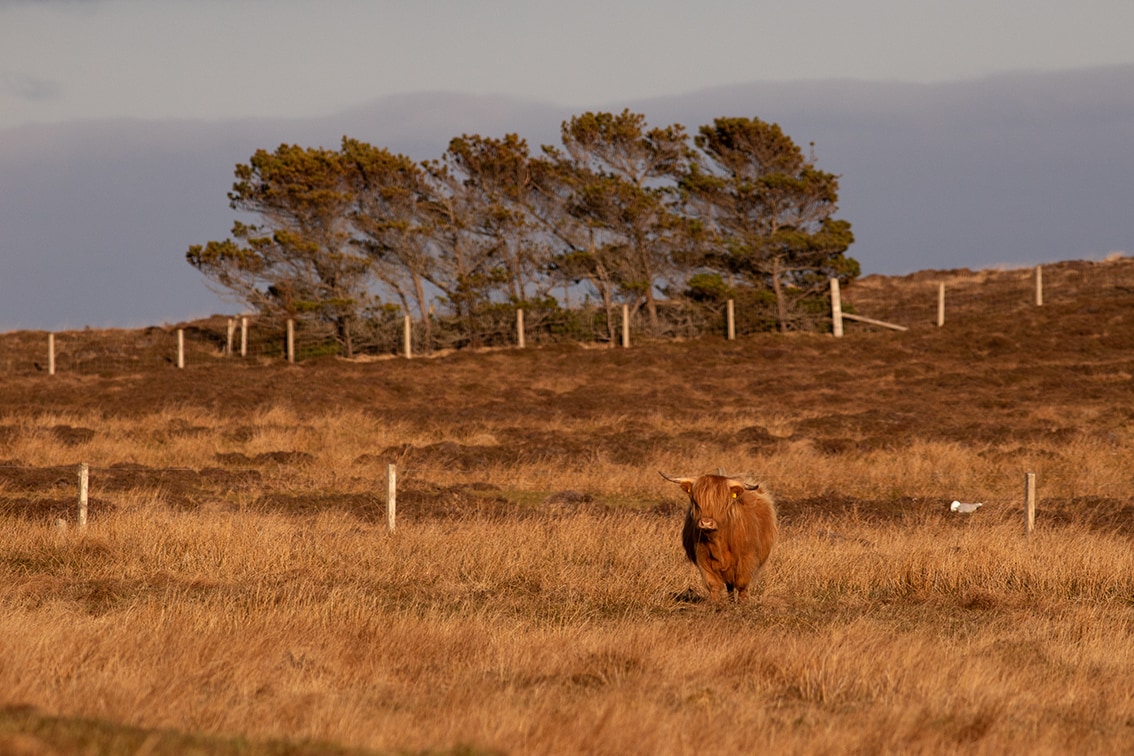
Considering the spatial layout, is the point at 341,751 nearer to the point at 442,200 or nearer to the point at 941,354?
the point at 941,354

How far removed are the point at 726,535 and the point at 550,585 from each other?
1828 millimetres

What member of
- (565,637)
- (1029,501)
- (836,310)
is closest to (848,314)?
(836,310)

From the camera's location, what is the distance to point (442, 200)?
49.6 meters

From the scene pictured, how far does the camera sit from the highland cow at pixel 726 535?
10953 mm

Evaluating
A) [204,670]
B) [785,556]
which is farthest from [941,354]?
[204,670]

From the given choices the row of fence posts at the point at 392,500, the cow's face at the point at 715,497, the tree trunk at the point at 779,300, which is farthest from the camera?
the tree trunk at the point at 779,300

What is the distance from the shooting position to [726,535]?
1106 centimetres

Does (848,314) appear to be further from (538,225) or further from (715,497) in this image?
(715,497)

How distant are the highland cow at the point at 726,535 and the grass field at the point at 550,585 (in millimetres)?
371

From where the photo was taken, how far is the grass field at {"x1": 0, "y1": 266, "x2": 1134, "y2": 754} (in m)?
6.55

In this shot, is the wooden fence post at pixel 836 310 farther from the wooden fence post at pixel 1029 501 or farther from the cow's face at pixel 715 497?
the cow's face at pixel 715 497

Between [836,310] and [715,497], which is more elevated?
[836,310]

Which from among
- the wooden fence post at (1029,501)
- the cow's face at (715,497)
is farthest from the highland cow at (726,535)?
the wooden fence post at (1029,501)

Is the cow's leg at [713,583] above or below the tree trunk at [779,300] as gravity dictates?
below
